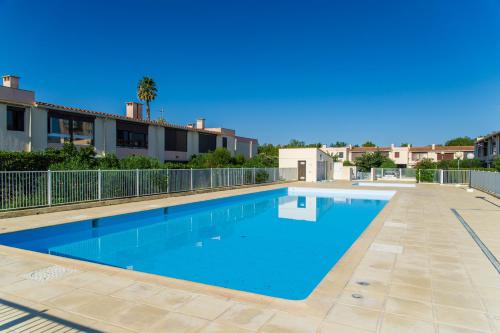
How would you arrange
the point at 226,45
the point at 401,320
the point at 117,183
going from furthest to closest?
1. the point at 226,45
2. the point at 117,183
3. the point at 401,320

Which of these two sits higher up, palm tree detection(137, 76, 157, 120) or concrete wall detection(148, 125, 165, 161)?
palm tree detection(137, 76, 157, 120)

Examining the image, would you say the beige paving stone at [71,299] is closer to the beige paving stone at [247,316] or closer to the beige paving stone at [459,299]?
the beige paving stone at [247,316]

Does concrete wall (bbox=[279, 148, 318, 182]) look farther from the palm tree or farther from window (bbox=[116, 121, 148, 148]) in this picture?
the palm tree

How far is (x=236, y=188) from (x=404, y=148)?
45.9 metres

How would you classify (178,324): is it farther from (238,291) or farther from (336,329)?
(336,329)

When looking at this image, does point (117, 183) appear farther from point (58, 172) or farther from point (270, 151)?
point (270, 151)

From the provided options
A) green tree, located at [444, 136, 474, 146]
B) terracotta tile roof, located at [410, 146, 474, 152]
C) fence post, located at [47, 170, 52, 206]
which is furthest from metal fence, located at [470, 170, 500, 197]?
green tree, located at [444, 136, 474, 146]

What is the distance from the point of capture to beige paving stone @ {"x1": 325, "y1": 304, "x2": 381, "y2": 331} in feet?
10.2

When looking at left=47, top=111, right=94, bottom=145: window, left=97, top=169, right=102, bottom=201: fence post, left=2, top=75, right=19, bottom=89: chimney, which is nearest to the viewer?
left=97, top=169, right=102, bottom=201: fence post

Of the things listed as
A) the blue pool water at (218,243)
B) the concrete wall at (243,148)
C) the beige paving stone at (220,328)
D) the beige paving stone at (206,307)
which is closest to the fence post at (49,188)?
the blue pool water at (218,243)

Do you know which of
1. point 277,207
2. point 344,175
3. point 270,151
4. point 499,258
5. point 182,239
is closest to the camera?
point 499,258

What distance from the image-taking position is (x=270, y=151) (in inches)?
1939

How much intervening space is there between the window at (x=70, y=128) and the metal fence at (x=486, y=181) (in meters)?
21.9

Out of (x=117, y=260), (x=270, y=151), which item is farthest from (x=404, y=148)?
(x=117, y=260)
